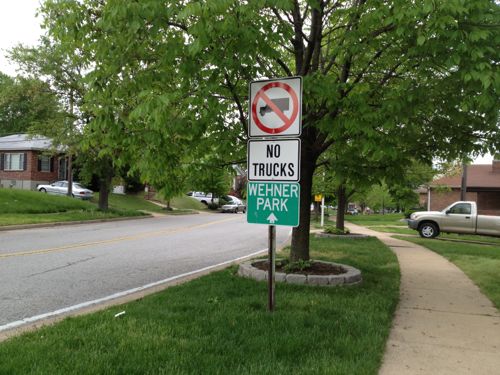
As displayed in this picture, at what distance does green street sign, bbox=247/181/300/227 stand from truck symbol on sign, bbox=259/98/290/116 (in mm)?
847

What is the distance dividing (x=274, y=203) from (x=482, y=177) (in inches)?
1524

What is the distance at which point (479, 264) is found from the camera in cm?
1168

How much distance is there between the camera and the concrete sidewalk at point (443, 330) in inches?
180

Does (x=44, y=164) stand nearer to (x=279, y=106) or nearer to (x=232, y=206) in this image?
(x=232, y=206)

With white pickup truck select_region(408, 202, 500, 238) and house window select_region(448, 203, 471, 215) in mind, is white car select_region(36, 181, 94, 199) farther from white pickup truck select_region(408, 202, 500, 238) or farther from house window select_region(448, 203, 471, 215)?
house window select_region(448, 203, 471, 215)

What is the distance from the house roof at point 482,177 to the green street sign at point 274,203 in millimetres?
33862

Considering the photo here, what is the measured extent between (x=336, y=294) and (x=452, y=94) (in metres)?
3.22

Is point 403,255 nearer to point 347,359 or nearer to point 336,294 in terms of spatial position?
point 336,294

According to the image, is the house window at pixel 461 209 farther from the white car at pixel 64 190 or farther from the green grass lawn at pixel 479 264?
the white car at pixel 64 190

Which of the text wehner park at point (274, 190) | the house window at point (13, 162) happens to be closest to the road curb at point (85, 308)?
the text wehner park at point (274, 190)

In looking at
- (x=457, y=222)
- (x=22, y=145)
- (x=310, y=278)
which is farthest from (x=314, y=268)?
(x=22, y=145)

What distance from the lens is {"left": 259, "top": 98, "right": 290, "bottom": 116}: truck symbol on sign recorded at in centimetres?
554

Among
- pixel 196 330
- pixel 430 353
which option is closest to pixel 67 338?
pixel 196 330

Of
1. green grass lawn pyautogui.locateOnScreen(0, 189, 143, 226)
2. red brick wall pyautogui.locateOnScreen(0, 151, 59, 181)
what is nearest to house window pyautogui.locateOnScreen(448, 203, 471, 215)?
green grass lawn pyautogui.locateOnScreen(0, 189, 143, 226)
